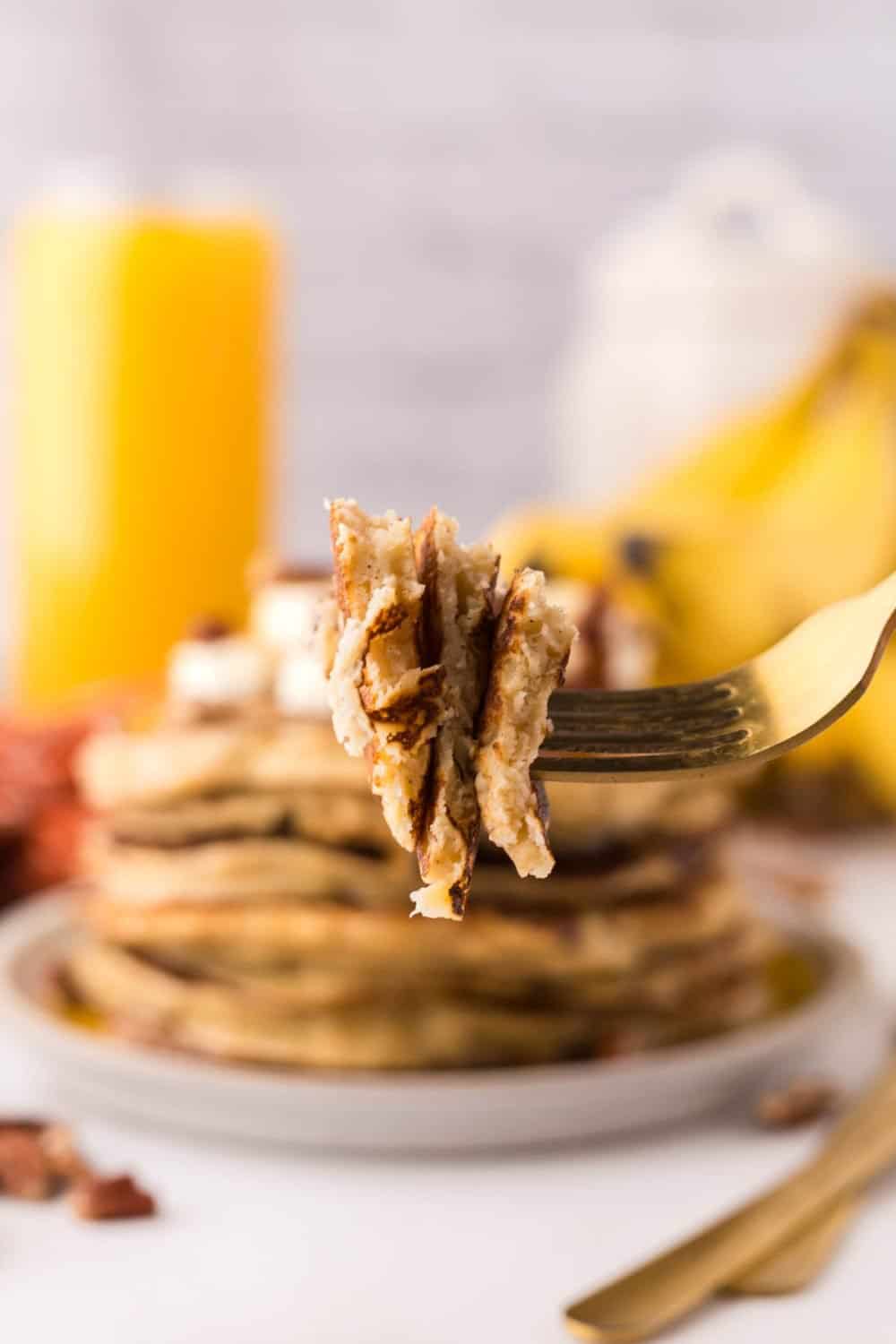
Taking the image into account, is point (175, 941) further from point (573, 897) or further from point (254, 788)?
point (573, 897)

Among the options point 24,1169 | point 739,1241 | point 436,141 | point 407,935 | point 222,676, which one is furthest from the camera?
point 436,141

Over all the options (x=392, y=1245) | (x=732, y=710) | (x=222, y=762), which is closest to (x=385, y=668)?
(x=732, y=710)

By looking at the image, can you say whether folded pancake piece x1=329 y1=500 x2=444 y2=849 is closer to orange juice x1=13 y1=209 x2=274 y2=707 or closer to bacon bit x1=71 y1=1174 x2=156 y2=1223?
bacon bit x1=71 y1=1174 x2=156 y2=1223

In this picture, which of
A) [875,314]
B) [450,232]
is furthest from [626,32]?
[875,314]

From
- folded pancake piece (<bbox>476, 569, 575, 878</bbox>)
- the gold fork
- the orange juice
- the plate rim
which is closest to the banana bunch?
the orange juice

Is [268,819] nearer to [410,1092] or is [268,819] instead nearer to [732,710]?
[410,1092]

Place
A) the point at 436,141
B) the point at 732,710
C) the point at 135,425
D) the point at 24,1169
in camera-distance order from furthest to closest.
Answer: the point at 436,141 < the point at 135,425 < the point at 24,1169 < the point at 732,710
